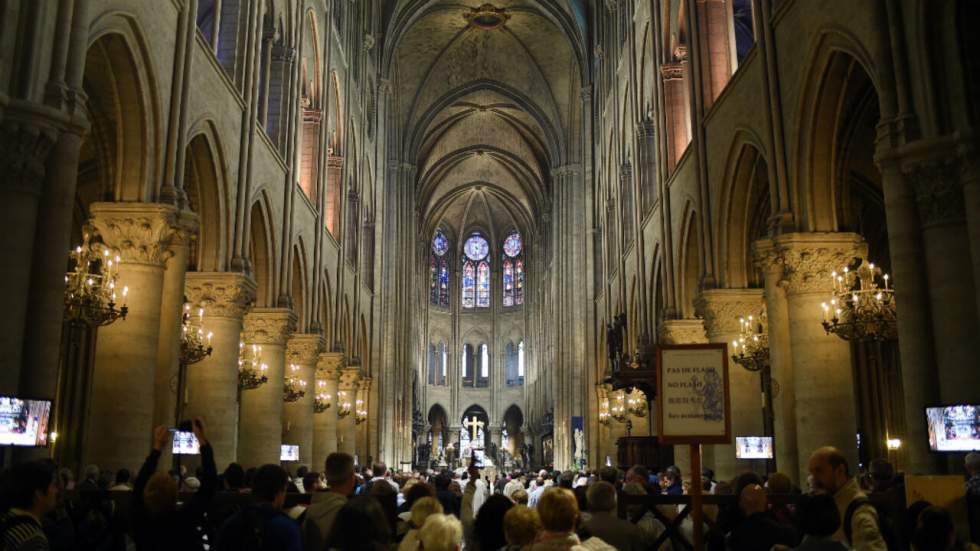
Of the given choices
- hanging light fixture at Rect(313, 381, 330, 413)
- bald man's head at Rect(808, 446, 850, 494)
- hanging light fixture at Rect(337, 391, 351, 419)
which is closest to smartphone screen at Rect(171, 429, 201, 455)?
hanging light fixture at Rect(313, 381, 330, 413)

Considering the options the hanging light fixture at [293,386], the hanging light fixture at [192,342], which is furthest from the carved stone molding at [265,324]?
the hanging light fixture at [192,342]

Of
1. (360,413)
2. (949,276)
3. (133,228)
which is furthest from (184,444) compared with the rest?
(360,413)

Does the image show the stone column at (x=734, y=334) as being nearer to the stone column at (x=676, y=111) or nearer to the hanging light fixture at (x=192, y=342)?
the stone column at (x=676, y=111)

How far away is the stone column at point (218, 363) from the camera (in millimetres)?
16719

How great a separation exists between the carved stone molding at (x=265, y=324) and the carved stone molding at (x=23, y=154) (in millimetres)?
10947

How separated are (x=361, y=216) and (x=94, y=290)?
23003 millimetres

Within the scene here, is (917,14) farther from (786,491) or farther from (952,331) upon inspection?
(786,491)

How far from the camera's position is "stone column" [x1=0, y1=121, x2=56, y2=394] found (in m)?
8.99

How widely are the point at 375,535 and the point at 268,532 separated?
666mm

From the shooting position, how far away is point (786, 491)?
787 cm

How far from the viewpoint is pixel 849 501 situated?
18.4 feet

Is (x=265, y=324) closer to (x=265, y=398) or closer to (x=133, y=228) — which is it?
(x=265, y=398)

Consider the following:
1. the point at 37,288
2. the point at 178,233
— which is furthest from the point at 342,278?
the point at 37,288

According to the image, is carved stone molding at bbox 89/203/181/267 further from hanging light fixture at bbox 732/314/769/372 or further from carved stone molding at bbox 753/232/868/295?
hanging light fixture at bbox 732/314/769/372
